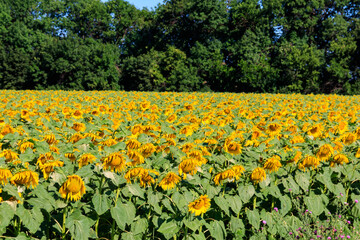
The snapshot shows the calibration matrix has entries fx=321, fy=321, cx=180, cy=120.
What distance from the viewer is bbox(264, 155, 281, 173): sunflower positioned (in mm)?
2521

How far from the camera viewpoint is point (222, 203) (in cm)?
241

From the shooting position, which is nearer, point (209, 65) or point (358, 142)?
point (358, 142)

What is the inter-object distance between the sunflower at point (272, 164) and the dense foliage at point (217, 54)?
29945 millimetres

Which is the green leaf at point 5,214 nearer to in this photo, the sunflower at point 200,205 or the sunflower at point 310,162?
the sunflower at point 200,205

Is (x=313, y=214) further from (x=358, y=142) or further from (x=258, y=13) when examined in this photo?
(x=258, y=13)

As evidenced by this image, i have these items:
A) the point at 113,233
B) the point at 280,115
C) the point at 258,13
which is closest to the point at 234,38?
the point at 258,13

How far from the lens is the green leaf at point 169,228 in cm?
221

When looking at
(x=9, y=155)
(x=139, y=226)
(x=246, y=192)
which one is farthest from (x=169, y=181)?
(x=9, y=155)

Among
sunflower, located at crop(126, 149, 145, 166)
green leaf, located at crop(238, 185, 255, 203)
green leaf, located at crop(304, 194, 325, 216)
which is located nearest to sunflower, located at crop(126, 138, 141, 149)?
sunflower, located at crop(126, 149, 145, 166)

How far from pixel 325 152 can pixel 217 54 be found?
34.5 metres

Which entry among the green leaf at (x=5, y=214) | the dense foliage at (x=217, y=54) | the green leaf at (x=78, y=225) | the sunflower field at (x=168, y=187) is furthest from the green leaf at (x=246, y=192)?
the dense foliage at (x=217, y=54)

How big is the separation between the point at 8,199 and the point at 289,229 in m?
2.20

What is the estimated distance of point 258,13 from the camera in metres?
36.3

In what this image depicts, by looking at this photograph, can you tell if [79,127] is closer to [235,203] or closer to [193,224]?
[193,224]
